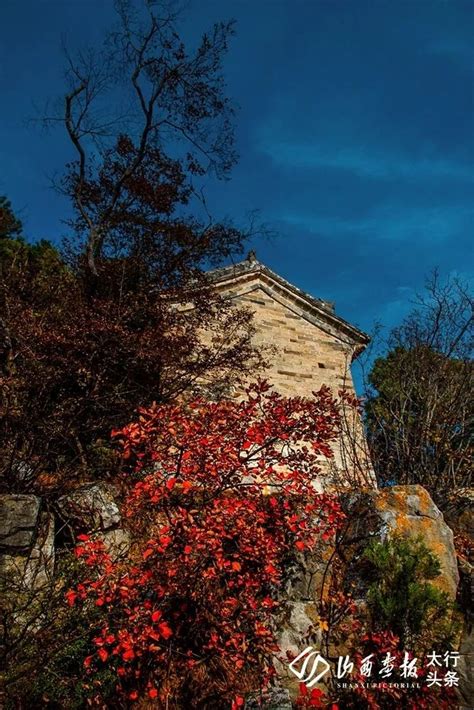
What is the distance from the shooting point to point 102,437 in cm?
873

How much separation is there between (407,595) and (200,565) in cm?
287

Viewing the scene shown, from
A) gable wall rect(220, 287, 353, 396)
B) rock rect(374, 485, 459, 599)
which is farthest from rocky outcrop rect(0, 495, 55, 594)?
gable wall rect(220, 287, 353, 396)

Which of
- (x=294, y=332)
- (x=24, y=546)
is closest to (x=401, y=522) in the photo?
(x=24, y=546)

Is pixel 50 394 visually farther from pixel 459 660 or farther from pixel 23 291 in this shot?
pixel 459 660

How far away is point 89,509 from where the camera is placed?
6398mm

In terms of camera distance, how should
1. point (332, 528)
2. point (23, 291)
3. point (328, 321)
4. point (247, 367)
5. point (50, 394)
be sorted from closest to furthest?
1. point (332, 528)
2. point (50, 394)
3. point (23, 291)
4. point (247, 367)
5. point (328, 321)

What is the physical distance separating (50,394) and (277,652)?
5.71 meters

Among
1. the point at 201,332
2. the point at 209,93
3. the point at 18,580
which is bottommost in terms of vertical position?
the point at 18,580

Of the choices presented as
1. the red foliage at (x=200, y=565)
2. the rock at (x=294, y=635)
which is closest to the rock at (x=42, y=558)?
the red foliage at (x=200, y=565)

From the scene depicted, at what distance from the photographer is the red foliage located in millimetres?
4910

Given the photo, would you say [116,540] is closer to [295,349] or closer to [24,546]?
[24,546]

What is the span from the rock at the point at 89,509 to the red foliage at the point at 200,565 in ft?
1.02

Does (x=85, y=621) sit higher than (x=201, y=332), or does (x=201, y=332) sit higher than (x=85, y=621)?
A: (x=201, y=332)

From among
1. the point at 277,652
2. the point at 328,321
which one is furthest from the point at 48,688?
the point at 328,321
